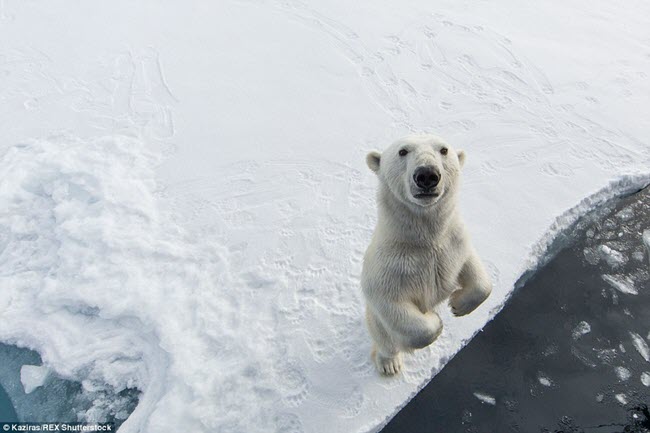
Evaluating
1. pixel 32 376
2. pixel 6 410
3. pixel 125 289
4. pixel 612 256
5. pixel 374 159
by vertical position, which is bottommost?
pixel 6 410

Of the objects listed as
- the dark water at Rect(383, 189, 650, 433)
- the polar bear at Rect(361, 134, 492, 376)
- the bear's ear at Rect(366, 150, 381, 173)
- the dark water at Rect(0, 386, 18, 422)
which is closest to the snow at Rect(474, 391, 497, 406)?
the dark water at Rect(383, 189, 650, 433)

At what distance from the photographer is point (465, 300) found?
2.65m

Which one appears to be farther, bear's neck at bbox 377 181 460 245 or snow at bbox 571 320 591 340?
snow at bbox 571 320 591 340

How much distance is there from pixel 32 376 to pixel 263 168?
2281 millimetres

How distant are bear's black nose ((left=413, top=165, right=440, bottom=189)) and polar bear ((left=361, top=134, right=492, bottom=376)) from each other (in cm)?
6

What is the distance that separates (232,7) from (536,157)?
4143 mm

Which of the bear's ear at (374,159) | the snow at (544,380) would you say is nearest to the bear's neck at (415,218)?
the bear's ear at (374,159)

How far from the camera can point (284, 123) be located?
4.72 m

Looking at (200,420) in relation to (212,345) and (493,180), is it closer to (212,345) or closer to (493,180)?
(212,345)

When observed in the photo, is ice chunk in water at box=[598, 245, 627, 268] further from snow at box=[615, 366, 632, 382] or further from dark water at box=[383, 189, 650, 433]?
snow at box=[615, 366, 632, 382]

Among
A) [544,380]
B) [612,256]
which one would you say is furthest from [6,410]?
[612,256]

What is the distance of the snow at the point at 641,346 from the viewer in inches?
119

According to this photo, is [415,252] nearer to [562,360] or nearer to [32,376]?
[562,360]

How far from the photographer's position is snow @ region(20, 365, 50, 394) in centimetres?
299
